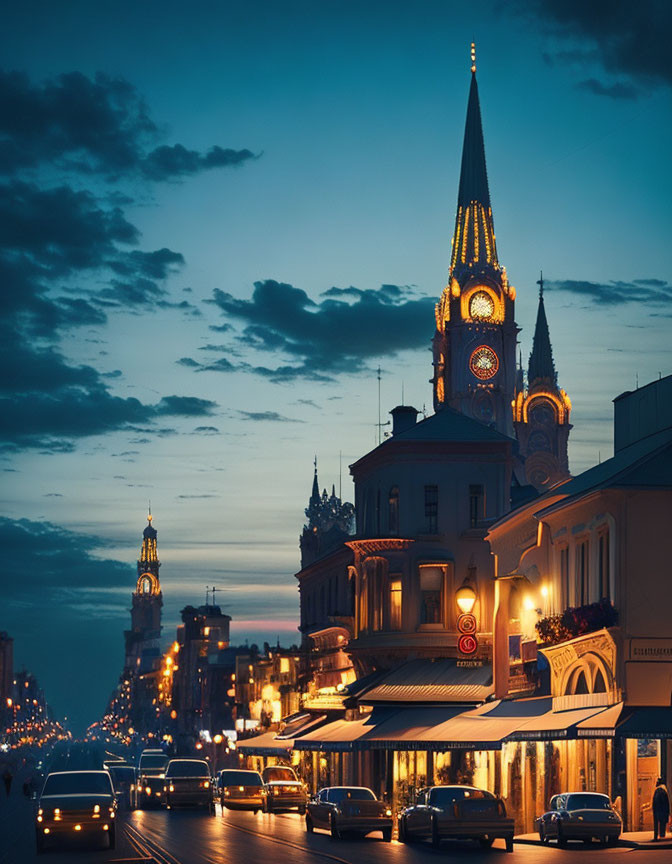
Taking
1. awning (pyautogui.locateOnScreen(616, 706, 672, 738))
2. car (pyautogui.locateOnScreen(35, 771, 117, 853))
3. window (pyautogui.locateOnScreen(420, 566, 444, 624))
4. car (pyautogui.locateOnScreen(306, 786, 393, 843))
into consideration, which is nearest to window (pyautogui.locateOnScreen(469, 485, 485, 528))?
window (pyautogui.locateOnScreen(420, 566, 444, 624))

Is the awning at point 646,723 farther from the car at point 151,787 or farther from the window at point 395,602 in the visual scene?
the car at point 151,787

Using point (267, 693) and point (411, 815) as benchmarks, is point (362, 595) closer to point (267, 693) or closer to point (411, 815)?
point (411, 815)

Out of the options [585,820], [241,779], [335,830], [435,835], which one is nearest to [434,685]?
[241,779]

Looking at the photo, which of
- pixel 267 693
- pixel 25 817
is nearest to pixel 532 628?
pixel 25 817

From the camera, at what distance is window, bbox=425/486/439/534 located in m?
70.6

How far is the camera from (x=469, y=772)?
199 ft

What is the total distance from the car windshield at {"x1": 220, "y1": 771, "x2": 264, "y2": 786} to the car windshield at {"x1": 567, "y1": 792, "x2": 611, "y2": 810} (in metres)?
28.9

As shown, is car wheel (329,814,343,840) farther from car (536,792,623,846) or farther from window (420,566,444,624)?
window (420,566,444,624)

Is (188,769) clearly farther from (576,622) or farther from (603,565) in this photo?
(603,565)

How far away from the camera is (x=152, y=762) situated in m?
81.6

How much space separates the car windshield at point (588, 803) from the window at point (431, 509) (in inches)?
1221

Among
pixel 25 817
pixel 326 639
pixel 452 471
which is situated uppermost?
pixel 452 471

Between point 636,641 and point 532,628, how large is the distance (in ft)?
40.7

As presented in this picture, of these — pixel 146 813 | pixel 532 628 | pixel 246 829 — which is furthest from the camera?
pixel 146 813
